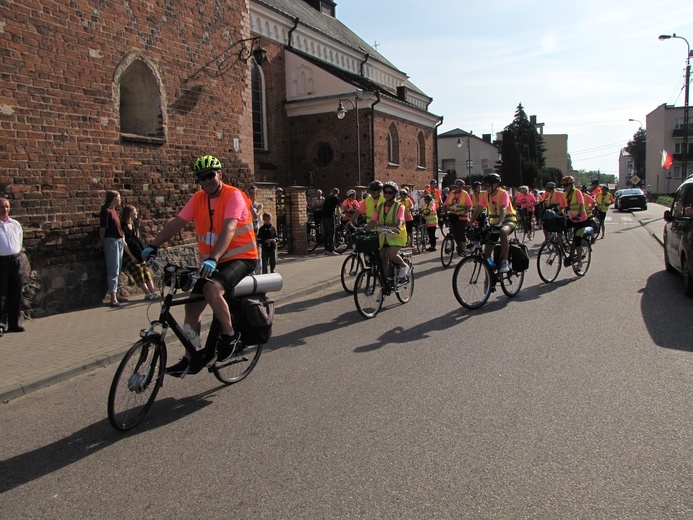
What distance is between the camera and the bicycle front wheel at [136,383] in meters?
4.16

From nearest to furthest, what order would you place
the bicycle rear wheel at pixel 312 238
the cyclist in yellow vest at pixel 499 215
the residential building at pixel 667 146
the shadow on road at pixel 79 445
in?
the shadow on road at pixel 79 445
the cyclist in yellow vest at pixel 499 215
the bicycle rear wheel at pixel 312 238
the residential building at pixel 667 146

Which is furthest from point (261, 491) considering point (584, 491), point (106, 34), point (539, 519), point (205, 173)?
point (106, 34)

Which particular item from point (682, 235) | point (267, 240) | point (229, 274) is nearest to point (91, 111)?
point (267, 240)

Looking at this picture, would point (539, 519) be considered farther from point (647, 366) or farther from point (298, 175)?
point (298, 175)

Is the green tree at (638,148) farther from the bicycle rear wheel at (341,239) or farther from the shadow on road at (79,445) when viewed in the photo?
the shadow on road at (79,445)

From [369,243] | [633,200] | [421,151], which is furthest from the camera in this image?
[633,200]

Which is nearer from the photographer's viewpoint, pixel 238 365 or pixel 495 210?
pixel 238 365

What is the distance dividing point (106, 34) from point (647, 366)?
9.63m

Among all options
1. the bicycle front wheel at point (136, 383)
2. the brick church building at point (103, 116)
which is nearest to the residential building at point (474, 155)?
the brick church building at point (103, 116)

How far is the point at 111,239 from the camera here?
9.10 meters

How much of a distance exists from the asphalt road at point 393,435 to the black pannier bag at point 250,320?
0.52 metres

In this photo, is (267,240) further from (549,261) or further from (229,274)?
(229,274)

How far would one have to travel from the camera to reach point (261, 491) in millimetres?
3260

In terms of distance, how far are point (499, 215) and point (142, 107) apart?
7.22m
